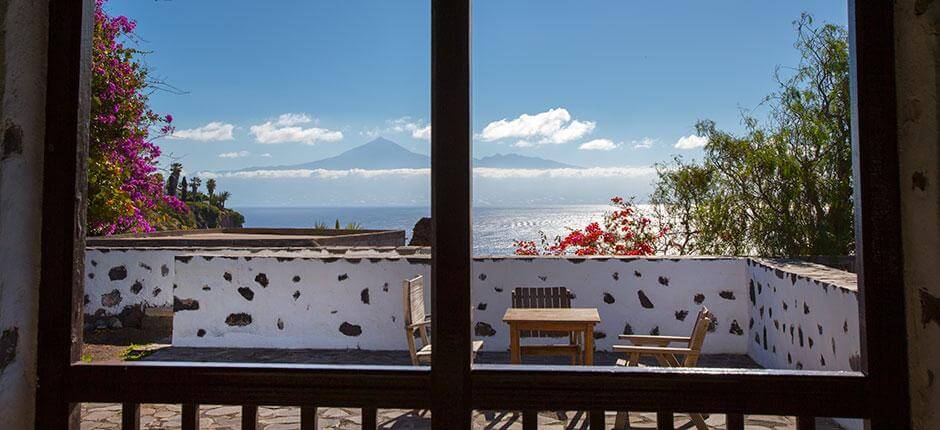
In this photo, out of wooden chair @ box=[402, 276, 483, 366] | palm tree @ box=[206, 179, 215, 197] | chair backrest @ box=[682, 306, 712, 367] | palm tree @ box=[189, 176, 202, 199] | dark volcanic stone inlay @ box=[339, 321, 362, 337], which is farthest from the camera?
palm tree @ box=[189, 176, 202, 199]

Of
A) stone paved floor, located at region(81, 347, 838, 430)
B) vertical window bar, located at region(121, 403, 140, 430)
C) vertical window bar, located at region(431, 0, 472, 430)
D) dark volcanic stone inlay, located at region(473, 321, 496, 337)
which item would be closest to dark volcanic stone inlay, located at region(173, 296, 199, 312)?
stone paved floor, located at region(81, 347, 838, 430)

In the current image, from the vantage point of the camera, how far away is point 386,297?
17.6 ft

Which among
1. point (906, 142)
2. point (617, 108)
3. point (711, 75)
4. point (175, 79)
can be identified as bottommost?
point (906, 142)

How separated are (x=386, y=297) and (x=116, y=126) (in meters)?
4.03

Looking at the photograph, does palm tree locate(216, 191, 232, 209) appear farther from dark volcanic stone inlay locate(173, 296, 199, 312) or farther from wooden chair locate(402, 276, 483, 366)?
wooden chair locate(402, 276, 483, 366)

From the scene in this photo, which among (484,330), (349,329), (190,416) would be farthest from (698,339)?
(349,329)

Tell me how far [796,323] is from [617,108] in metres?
65.9

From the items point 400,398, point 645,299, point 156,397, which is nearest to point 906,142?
point 400,398

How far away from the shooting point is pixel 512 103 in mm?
88312

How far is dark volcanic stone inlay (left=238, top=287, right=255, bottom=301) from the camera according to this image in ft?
17.9

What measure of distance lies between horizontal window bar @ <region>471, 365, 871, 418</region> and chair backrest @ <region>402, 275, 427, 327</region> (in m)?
2.19

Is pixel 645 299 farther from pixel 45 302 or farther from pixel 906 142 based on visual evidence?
pixel 45 302

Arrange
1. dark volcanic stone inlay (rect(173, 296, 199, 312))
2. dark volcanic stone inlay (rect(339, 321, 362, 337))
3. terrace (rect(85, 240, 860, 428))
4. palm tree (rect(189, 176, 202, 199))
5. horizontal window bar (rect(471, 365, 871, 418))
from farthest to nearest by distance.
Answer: palm tree (rect(189, 176, 202, 199)) < dark volcanic stone inlay (rect(173, 296, 199, 312)) < dark volcanic stone inlay (rect(339, 321, 362, 337)) < terrace (rect(85, 240, 860, 428)) < horizontal window bar (rect(471, 365, 871, 418))

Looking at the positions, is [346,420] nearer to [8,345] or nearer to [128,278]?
[8,345]
